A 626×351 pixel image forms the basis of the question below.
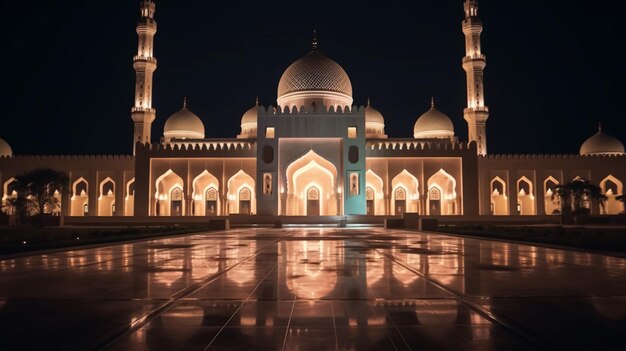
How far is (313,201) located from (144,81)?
10784 mm

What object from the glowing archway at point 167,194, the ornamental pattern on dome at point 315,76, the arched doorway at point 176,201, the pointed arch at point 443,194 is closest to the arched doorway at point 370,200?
the pointed arch at point 443,194

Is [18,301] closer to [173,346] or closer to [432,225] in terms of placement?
[173,346]

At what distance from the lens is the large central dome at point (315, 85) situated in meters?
26.3

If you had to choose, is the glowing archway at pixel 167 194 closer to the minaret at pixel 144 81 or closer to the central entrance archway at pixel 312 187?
the minaret at pixel 144 81

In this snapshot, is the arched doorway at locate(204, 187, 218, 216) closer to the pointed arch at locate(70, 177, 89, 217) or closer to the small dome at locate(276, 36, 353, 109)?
the small dome at locate(276, 36, 353, 109)

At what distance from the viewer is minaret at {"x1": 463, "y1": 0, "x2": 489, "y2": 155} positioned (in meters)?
26.0

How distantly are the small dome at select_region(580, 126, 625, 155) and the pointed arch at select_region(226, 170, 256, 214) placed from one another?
64.3ft

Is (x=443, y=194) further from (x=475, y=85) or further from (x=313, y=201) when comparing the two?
(x=313, y=201)

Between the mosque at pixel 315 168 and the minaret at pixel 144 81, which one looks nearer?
the mosque at pixel 315 168

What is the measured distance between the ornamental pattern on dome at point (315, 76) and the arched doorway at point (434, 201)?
7.00 meters

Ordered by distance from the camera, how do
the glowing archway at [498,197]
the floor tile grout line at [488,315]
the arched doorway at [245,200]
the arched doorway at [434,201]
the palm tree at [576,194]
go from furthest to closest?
the glowing archway at [498,197] < the arched doorway at [245,200] < the arched doorway at [434,201] < the palm tree at [576,194] < the floor tile grout line at [488,315]

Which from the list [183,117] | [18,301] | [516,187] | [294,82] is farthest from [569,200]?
[18,301]

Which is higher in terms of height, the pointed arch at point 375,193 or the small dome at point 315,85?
the small dome at point 315,85

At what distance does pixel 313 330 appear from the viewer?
8.26 ft
